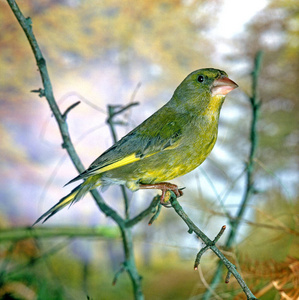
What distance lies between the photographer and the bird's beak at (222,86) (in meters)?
0.47

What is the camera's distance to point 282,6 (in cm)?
121

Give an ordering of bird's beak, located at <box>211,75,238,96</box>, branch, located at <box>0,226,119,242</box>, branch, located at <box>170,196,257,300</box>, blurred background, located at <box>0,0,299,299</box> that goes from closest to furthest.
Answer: branch, located at <box>170,196,257,300</box> → bird's beak, located at <box>211,75,238,96</box> → branch, located at <box>0,226,119,242</box> → blurred background, located at <box>0,0,299,299</box>

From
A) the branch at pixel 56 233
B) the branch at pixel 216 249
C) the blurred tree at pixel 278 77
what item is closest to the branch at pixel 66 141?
the branch at pixel 216 249

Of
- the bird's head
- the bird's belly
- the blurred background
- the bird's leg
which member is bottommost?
the bird's leg

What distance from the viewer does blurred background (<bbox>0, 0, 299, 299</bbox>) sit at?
3.86ft

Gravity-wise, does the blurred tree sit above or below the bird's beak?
above

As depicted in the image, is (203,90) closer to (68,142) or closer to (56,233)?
(68,142)

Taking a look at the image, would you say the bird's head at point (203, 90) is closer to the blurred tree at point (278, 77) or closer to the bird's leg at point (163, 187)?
the bird's leg at point (163, 187)

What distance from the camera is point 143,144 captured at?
0.55 m

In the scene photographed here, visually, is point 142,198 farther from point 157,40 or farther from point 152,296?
point 157,40

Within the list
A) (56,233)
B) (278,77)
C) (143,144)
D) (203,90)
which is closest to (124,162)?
(143,144)

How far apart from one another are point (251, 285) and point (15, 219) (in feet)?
2.79

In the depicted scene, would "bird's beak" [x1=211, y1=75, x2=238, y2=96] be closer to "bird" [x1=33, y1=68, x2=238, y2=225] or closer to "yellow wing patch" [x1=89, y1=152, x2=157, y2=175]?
"bird" [x1=33, y1=68, x2=238, y2=225]

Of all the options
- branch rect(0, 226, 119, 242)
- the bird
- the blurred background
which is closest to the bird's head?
the bird
